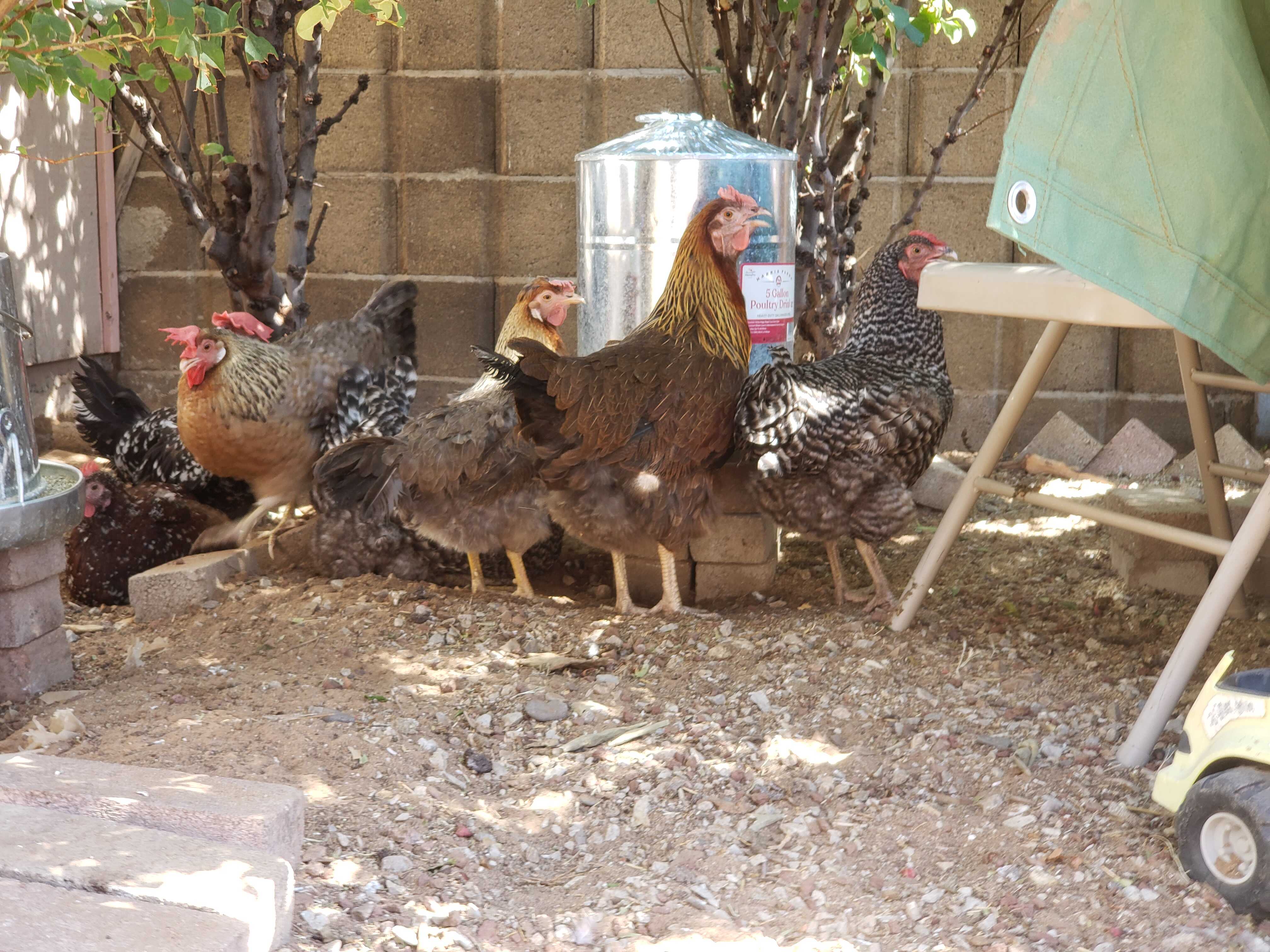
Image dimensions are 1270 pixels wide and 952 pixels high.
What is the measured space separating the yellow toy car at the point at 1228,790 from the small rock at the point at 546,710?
1.33 meters

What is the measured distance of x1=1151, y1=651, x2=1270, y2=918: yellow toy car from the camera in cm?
202

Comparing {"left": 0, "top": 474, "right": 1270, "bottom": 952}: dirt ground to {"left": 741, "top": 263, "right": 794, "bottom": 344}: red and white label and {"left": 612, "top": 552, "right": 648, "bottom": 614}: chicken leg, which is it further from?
{"left": 741, "top": 263, "right": 794, "bottom": 344}: red and white label

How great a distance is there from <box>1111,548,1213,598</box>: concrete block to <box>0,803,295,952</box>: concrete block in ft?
9.70

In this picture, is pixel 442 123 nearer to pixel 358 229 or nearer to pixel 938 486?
pixel 358 229

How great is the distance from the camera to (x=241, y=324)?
424 centimetres

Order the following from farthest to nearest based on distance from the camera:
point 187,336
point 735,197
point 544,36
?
1. point 544,36
2. point 187,336
3. point 735,197

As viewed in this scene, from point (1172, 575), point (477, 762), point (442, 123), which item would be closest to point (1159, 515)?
point (1172, 575)

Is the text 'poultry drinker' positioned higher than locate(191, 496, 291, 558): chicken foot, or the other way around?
the text 'poultry drinker'

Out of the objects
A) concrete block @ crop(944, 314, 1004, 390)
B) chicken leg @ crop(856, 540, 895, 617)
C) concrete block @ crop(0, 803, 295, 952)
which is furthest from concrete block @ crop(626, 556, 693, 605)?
concrete block @ crop(0, 803, 295, 952)

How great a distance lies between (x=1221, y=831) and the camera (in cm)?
209

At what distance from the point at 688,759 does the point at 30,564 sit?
1739 millimetres

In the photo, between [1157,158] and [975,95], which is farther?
[975,95]

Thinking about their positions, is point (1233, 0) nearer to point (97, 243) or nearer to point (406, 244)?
point (406, 244)

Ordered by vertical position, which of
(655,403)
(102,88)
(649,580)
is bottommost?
(649,580)
